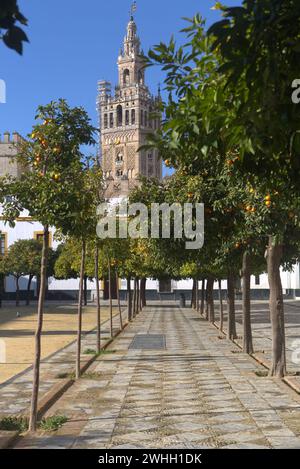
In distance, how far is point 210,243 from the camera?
13.0 meters

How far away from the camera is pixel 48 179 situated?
879 centimetres

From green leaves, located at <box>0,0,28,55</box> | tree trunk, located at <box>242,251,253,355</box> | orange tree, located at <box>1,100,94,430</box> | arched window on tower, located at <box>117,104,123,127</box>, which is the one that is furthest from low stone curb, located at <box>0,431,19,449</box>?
arched window on tower, located at <box>117,104,123,127</box>

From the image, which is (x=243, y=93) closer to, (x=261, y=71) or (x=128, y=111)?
(x=261, y=71)

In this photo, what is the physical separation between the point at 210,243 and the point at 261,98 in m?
9.16

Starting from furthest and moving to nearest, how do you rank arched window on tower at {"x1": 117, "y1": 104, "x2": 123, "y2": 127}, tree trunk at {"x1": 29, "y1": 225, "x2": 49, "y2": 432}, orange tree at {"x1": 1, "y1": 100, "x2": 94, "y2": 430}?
arched window on tower at {"x1": 117, "y1": 104, "x2": 123, "y2": 127} → orange tree at {"x1": 1, "y1": 100, "x2": 94, "y2": 430} → tree trunk at {"x1": 29, "y1": 225, "x2": 49, "y2": 432}

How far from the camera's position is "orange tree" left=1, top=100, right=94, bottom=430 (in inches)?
347

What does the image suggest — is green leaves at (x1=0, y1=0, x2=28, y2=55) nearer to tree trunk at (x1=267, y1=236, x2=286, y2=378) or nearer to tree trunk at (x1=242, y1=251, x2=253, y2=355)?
tree trunk at (x1=267, y1=236, x2=286, y2=378)

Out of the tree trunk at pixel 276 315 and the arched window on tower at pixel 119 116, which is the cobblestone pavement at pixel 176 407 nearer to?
the tree trunk at pixel 276 315

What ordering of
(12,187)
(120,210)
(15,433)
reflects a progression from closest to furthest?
(15,433) < (12,187) < (120,210)

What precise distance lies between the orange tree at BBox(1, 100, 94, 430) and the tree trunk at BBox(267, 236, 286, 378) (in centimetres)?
485

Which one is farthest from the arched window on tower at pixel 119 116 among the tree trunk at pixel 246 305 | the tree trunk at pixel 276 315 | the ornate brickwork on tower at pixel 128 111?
the tree trunk at pixel 276 315

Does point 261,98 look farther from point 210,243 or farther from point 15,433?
point 210,243

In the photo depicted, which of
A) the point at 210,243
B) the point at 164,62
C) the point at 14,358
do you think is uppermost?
the point at 164,62
